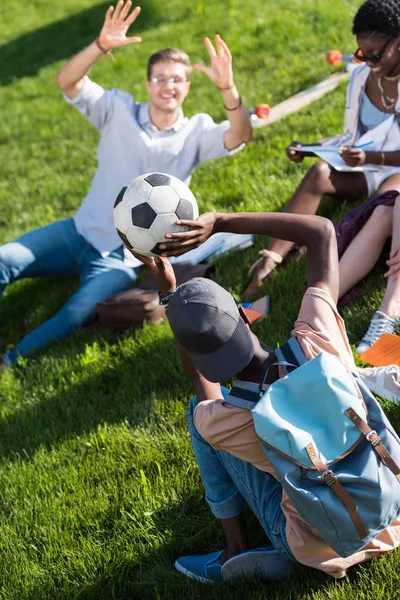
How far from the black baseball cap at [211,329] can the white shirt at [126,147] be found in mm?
2940

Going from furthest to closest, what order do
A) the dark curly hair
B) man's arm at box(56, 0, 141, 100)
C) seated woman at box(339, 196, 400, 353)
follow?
man's arm at box(56, 0, 141, 100) < the dark curly hair < seated woman at box(339, 196, 400, 353)

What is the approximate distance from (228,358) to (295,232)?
71cm

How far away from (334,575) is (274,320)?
1988 millimetres

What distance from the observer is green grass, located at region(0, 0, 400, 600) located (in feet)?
10.3

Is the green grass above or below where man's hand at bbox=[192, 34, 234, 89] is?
below

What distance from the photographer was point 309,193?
15.4ft

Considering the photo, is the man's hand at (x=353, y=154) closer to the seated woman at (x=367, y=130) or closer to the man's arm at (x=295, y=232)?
the seated woman at (x=367, y=130)

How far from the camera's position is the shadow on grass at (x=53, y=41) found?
1114 centimetres

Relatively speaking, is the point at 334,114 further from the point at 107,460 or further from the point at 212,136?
the point at 107,460

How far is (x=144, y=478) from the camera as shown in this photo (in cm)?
354

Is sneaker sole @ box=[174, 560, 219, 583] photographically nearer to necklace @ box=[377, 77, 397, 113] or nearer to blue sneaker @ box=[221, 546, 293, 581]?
blue sneaker @ box=[221, 546, 293, 581]

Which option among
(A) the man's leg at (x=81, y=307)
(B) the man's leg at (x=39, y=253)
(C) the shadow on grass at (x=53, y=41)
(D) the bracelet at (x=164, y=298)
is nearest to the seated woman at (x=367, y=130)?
(A) the man's leg at (x=81, y=307)

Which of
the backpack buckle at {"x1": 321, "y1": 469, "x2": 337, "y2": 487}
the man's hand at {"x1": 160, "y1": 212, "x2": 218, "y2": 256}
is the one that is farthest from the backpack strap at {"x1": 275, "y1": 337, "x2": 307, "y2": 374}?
the man's hand at {"x1": 160, "y1": 212, "x2": 218, "y2": 256}

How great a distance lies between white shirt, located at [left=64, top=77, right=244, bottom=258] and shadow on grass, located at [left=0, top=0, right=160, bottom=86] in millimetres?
6015
